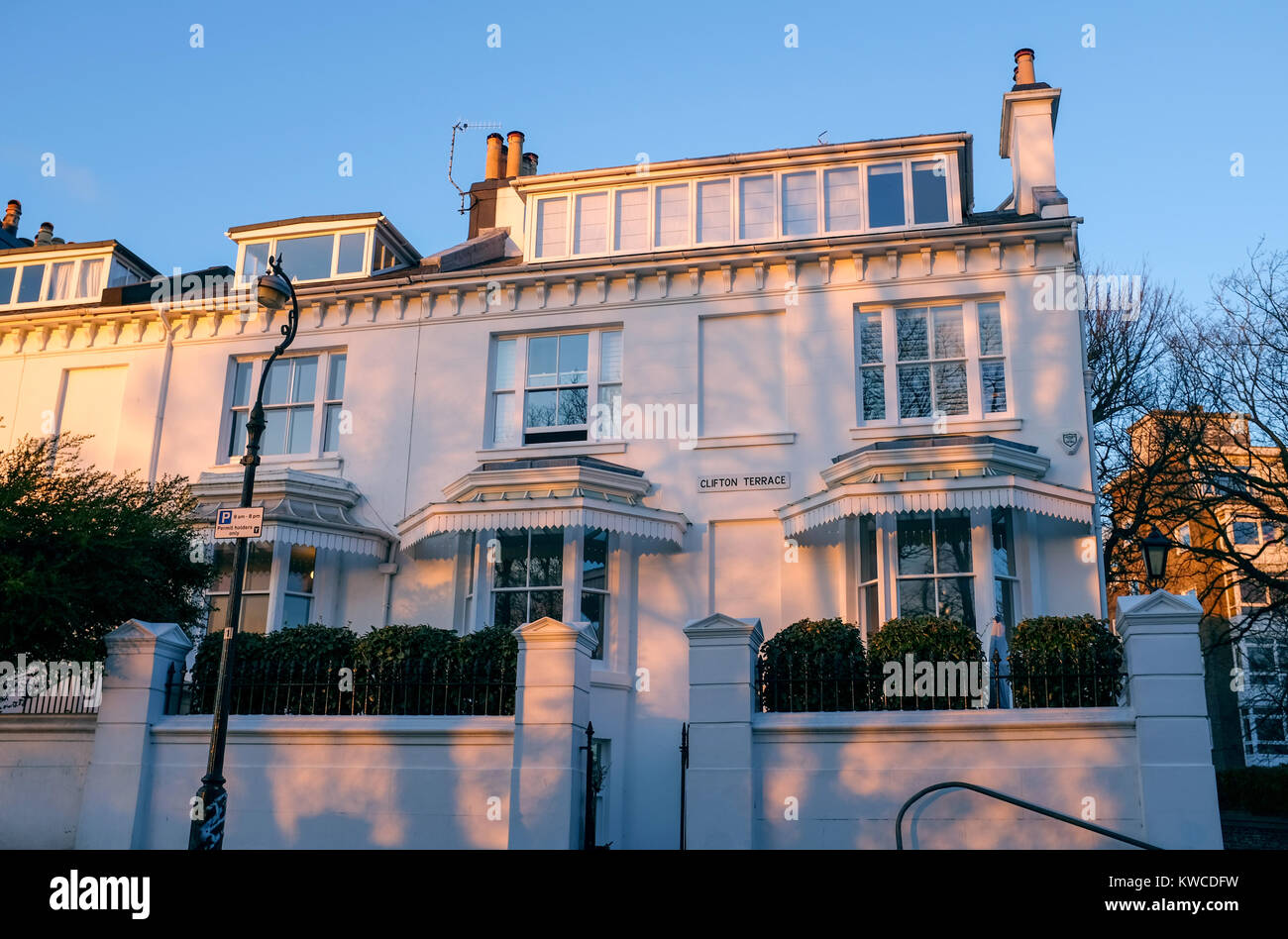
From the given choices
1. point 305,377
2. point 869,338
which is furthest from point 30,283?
point 869,338

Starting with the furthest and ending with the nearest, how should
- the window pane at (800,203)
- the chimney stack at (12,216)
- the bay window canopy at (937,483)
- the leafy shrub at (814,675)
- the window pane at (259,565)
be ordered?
the chimney stack at (12,216) → the window pane at (800,203) → the window pane at (259,565) → the bay window canopy at (937,483) → the leafy shrub at (814,675)

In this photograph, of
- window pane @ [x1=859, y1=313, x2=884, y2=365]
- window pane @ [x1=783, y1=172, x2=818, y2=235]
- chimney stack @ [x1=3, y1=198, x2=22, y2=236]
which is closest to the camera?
window pane @ [x1=859, y1=313, x2=884, y2=365]

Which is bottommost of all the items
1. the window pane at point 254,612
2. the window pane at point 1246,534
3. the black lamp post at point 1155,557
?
the window pane at point 254,612

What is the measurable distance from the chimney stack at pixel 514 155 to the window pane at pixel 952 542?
12854 millimetres

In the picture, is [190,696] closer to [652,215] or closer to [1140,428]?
[652,215]

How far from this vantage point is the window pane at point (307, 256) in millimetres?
21188

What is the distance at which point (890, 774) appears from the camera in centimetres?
1123

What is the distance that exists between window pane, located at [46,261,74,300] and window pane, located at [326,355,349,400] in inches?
277

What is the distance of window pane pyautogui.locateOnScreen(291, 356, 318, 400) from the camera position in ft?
65.2

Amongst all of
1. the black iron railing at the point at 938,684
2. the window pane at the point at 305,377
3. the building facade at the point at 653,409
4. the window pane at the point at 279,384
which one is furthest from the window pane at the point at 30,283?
the black iron railing at the point at 938,684

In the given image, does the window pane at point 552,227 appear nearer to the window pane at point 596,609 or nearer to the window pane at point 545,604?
the window pane at point 545,604

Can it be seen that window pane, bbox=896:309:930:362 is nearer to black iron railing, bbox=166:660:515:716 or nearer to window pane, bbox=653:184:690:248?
window pane, bbox=653:184:690:248

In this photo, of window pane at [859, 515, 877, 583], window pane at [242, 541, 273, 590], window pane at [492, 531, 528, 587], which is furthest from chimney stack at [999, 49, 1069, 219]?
window pane at [242, 541, 273, 590]
